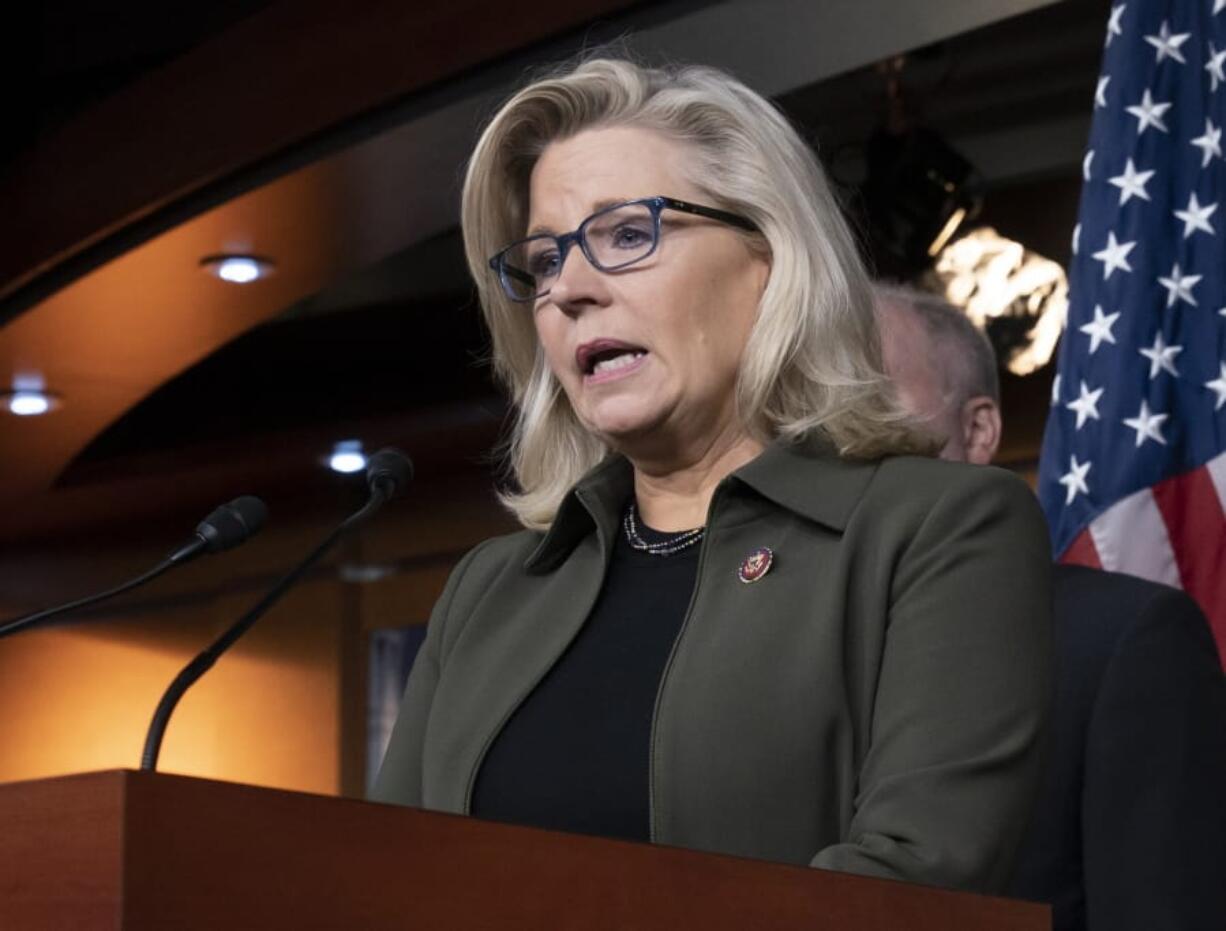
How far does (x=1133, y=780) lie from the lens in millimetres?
2248

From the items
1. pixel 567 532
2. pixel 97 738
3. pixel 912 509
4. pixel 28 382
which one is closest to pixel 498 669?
pixel 567 532

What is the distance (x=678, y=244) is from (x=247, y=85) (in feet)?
10.6

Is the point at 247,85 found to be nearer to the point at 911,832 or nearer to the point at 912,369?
the point at 912,369

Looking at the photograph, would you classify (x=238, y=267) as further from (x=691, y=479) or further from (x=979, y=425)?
(x=691, y=479)

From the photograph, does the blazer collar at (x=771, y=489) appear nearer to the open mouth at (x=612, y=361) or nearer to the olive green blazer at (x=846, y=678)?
the olive green blazer at (x=846, y=678)

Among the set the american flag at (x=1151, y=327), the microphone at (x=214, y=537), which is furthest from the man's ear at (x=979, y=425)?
the microphone at (x=214, y=537)

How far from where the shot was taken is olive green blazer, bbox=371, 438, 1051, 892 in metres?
1.45

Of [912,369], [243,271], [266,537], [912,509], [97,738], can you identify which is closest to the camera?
[912,509]

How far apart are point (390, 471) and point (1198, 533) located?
5.06 feet

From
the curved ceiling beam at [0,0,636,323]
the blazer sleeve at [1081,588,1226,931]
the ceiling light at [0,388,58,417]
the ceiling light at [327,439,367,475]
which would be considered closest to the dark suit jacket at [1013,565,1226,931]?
the blazer sleeve at [1081,588,1226,931]

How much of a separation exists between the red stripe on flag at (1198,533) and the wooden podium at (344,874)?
177 centimetres

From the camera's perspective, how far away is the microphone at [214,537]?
1.45m

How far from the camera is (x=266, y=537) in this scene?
768cm

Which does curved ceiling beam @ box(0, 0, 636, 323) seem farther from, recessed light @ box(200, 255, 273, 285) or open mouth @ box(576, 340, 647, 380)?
open mouth @ box(576, 340, 647, 380)
